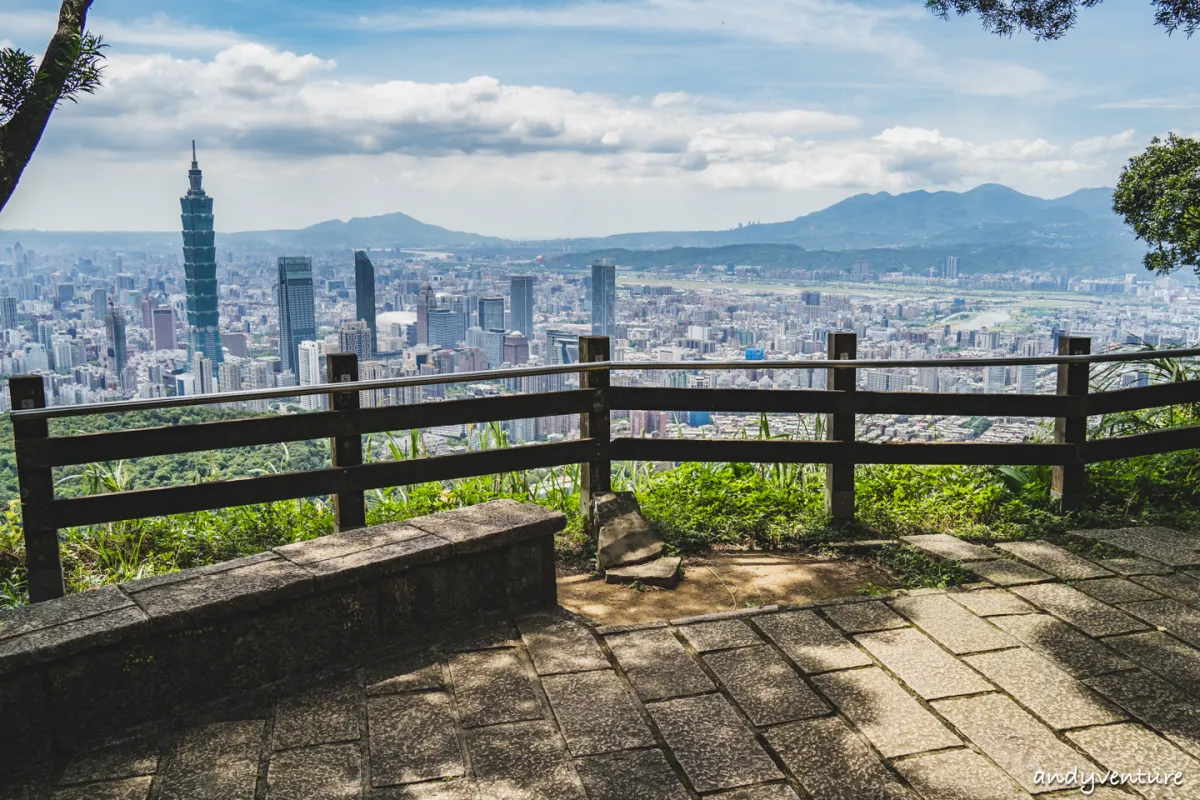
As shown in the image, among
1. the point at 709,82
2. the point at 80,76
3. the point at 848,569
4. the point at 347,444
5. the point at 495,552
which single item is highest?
the point at 709,82

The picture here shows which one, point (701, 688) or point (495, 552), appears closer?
point (701, 688)

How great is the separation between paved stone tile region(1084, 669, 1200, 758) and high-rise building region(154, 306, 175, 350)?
66.3 feet

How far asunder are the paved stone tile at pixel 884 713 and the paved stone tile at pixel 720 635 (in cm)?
39

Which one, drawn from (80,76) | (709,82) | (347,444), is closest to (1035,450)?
(347,444)

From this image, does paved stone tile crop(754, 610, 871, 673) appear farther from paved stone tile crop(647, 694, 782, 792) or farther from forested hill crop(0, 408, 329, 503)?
forested hill crop(0, 408, 329, 503)

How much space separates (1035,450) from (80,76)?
16.6ft

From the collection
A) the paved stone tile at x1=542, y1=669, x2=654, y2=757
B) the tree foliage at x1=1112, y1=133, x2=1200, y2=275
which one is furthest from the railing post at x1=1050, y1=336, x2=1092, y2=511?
the paved stone tile at x1=542, y1=669, x2=654, y2=757

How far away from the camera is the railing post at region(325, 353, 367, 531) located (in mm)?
4461

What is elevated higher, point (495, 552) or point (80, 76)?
point (80, 76)

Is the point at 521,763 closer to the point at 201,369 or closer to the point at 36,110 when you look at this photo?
the point at 36,110

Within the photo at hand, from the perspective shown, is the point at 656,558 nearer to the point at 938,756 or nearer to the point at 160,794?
the point at 938,756

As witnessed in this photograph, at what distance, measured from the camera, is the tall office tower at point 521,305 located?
22719 mm

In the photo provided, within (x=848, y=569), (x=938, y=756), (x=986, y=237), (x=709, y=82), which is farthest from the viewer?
(x=709, y=82)

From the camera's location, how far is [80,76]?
327 centimetres
